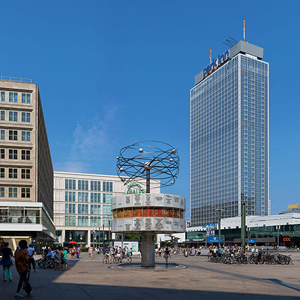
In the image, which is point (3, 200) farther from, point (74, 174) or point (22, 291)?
point (74, 174)

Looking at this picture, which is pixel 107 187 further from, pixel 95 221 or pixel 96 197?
pixel 95 221

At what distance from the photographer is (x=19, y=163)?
7106cm

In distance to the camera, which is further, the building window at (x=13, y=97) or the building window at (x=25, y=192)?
the building window at (x=13, y=97)

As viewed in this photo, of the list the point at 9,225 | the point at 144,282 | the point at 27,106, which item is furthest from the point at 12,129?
the point at 144,282

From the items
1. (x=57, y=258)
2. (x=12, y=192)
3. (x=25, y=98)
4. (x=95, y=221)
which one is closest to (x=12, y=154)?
(x=12, y=192)

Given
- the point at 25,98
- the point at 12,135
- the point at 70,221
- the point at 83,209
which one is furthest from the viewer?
the point at 83,209

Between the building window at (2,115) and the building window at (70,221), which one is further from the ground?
the building window at (2,115)

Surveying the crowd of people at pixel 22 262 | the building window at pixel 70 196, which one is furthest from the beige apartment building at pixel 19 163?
the building window at pixel 70 196

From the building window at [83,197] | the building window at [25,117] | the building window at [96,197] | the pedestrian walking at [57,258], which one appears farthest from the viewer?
the building window at [96,197]

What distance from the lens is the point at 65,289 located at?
65.8ft

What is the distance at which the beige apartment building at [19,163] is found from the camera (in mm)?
69250

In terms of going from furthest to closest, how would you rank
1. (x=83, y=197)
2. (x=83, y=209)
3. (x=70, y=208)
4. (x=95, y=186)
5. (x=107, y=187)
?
(x=107, y=187) → (x=95, y=186) → (x=83, y=197) → (x=83, y=209) → (x=70, y=208)

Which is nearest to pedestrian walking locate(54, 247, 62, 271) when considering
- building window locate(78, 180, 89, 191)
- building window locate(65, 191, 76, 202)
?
building window locate(65, 191, 76, 202)

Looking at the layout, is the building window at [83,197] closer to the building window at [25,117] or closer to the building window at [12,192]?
the building window at [12,192]
